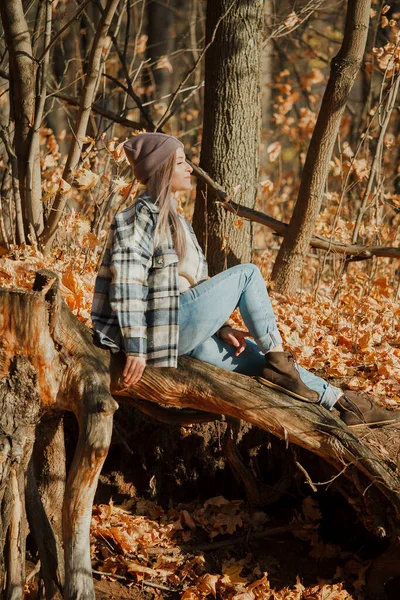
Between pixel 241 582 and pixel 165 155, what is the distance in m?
2.59

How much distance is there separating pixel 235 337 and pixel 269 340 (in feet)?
0.83

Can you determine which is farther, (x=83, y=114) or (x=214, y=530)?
(x=83, y=114)

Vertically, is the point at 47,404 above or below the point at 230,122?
below

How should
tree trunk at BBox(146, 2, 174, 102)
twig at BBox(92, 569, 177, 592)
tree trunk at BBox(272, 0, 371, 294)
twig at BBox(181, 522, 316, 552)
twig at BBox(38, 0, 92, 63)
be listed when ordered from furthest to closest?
tree trunk at BBox(146, 2, 174, 102) < tree trunk at BBox(272, 0, 371, 294) < twig at BBox(38, 0, 92, 63) < twig at BBox(181, 522, 316, 552) < twig at BBox(92, 569, 177, 592)

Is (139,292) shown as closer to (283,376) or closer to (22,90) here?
(283,376)

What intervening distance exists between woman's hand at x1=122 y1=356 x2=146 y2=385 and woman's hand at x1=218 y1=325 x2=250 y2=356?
0.53 meters

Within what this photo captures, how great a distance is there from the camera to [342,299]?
22.3 feet

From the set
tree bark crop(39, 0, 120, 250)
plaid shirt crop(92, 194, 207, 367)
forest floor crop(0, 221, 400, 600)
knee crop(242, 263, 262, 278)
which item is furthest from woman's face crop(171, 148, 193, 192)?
tree bark crop(39, 0, 120, 250)

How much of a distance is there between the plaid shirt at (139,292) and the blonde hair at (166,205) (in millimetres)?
38

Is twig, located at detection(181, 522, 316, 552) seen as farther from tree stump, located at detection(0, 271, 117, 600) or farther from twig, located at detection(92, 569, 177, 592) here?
tree stump, located at detection(0, 271, 117, 600)

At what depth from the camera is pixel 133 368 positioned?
12.2 ft

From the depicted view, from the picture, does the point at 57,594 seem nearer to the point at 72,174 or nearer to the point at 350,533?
the point at 350,533


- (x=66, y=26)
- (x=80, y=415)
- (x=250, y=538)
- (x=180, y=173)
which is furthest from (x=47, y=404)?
(x=66, y=26)

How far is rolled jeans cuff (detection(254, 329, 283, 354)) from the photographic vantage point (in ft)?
12.5
